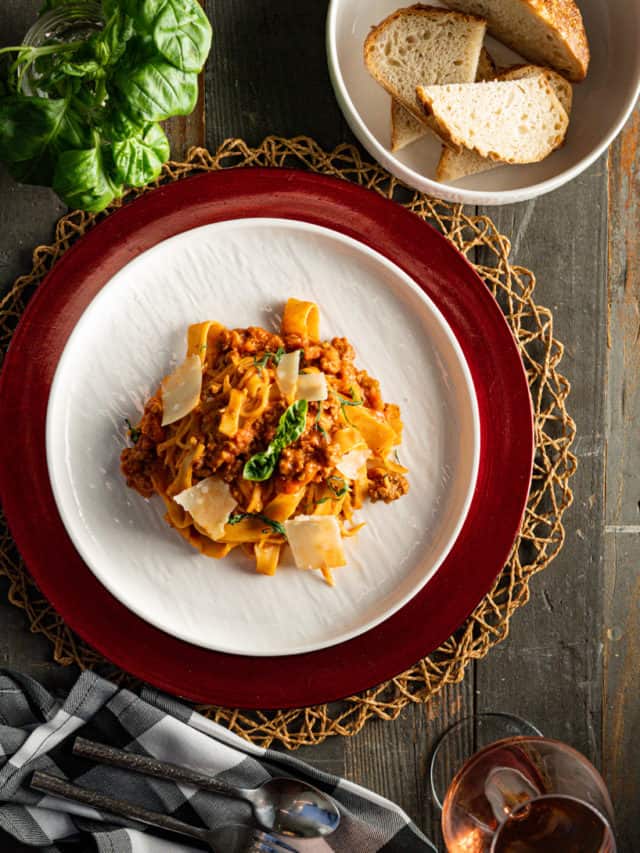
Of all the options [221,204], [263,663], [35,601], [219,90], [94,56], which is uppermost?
[94,56]

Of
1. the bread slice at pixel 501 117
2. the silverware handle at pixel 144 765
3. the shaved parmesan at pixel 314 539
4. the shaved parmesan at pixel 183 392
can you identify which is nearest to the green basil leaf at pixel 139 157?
the shaved parmesan at pixel 183 392

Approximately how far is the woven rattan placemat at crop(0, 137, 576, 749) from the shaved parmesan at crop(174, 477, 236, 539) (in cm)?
82

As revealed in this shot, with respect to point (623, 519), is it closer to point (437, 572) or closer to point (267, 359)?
point (437, 572)

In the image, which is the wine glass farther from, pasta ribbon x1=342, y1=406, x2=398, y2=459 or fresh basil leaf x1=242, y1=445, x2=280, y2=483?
fresh basil leaf x1=242, y1=445, x2=280, y2=483

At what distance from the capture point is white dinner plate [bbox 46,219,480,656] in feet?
11.1

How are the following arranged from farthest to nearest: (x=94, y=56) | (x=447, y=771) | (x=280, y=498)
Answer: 1. (x=447, y=771)
2. (x=280, y=498)
3. (x=94, y=56)

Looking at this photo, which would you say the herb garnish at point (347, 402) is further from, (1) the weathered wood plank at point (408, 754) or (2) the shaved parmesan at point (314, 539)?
(1) the weathered wood plank at point (408, 754)

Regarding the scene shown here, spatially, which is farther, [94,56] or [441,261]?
[441,261]

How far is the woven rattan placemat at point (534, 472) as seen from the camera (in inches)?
137

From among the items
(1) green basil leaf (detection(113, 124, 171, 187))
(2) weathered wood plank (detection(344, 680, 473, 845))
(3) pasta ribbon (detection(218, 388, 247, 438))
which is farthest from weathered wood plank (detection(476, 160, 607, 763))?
(1) green basil leaf (detection(113, 124, 171, 187))

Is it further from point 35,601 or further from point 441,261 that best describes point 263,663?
point 441,261

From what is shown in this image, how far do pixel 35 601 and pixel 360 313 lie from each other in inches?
67.9

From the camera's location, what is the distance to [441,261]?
356cm

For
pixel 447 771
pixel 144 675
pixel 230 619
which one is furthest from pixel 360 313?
pixel 447 771
